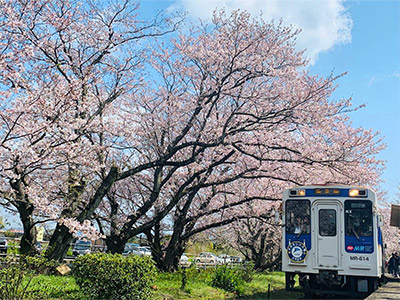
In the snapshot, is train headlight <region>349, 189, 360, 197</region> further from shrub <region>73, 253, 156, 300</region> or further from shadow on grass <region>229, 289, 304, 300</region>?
shrub <region>73, 253, 156, 300</region>

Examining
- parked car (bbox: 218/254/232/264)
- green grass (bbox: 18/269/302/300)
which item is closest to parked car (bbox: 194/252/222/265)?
parked car (bbox: 218/254/232/264)

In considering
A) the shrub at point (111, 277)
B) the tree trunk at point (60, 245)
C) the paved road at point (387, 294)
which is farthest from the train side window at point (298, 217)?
the tree trunk at point (60, 245)

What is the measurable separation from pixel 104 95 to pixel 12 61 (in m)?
5.18

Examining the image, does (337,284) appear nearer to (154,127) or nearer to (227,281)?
(227,281)

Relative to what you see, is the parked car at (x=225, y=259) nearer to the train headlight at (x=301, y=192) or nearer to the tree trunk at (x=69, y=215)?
the train headlight at (x=301, y=192)

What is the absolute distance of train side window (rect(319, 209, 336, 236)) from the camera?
10.2 meters

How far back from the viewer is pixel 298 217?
1056cm

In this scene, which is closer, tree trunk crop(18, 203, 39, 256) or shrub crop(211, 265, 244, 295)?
tree trunk crop(18, 203, 39, 256)

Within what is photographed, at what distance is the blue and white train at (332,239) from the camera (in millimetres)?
9805

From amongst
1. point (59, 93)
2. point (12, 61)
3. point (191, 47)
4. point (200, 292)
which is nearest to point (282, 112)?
point (191, 47)

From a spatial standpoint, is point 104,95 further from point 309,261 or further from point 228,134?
point 309,261

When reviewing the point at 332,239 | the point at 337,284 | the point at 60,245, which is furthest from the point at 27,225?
the point at 337,284

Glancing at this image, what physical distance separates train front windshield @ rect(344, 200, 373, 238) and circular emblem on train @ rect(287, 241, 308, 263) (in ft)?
4.02

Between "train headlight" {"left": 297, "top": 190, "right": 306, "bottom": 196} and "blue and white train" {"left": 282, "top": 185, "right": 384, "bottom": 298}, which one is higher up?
"train headlight" {"left": 297, "top": 190, "right": 306, "bottom": 196}
